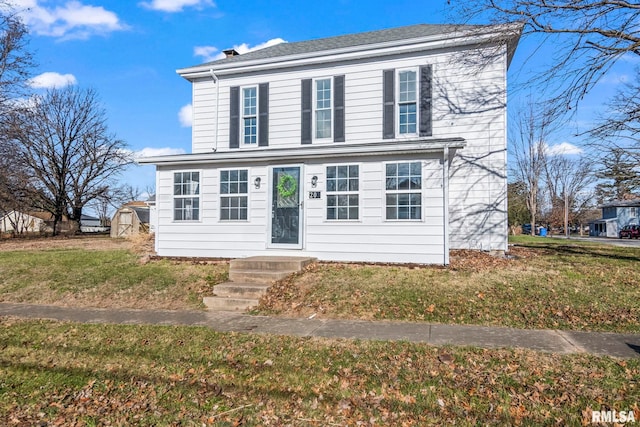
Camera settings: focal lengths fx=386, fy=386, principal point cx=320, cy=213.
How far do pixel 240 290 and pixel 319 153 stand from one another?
13.8ft

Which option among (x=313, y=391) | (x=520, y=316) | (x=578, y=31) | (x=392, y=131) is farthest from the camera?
(x=392, y=131)

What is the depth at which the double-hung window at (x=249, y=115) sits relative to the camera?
43.6 ft

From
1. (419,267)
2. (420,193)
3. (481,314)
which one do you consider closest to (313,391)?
(481,314)

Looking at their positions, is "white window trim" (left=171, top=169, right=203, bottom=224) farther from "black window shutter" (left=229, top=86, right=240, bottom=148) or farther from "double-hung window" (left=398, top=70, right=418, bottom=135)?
"double-hung window" (left=398, top=70, right=418, bottom=135)

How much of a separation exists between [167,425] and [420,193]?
24.4 ft

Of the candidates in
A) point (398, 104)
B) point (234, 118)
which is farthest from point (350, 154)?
point (234, 118)

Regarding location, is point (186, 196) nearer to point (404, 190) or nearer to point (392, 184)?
point (392, 184)

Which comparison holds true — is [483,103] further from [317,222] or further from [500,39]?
[317,222]

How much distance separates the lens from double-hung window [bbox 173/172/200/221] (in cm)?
1112

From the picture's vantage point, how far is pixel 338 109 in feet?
40.7

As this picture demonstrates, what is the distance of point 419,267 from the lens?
8.92 metres

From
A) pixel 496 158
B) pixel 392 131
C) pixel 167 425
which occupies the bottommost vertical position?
pixel 167 425

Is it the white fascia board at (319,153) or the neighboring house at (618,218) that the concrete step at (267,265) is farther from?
the neighboring house at (618,218)

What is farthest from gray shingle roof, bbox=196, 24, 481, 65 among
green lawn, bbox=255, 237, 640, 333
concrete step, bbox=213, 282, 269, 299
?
concrete step, bbox=213, 282, 269, 299
